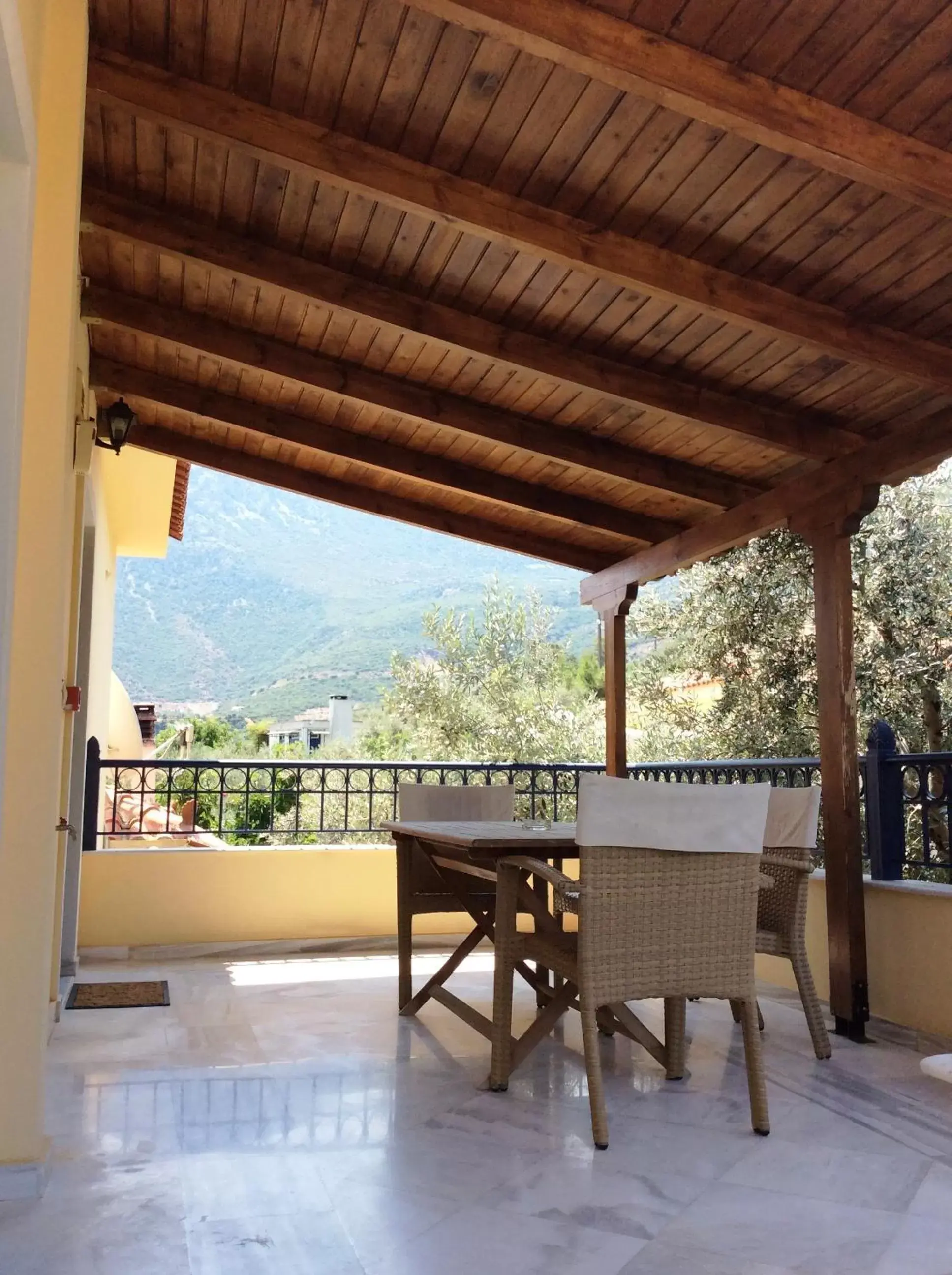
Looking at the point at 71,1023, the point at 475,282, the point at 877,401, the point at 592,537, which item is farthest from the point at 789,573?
the point at 71,1023

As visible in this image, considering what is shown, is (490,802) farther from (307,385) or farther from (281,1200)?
(281,1200)

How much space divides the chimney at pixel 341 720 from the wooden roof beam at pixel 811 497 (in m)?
32.5

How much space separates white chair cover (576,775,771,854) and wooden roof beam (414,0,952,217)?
5.48 ft

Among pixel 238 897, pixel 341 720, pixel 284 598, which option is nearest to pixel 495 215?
pixel 238 897

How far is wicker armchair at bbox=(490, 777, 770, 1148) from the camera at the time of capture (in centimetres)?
300

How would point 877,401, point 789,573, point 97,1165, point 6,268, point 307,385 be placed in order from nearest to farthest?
point 6,268
point 97,1165
point 877,401
point 307,385
point 789,573

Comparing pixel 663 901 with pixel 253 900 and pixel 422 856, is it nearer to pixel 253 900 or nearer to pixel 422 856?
pixel 422 856

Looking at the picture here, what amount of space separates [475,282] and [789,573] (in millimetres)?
6518

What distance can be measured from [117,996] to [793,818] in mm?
3040

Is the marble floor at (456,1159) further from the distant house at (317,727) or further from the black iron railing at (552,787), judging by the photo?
the distant house at (317,727)

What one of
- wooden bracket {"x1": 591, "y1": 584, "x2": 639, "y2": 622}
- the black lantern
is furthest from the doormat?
wooden bracket {"x1": 591, "y1": 584, "x2": 639, "y2": 622}

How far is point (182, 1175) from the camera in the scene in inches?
104

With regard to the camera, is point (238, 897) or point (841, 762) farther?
point (238, 897)

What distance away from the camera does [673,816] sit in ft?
10.1
